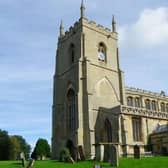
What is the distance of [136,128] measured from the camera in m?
43.7

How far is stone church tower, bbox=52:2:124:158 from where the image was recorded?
43.8 m

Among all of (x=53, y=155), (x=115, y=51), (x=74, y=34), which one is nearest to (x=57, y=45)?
(x=74, y=34)

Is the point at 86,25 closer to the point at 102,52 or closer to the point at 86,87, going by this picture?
the point at 102,52

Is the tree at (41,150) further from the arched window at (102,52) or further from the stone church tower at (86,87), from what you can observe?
the arched window at (102,52)

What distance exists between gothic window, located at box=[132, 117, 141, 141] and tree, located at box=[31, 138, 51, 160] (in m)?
22.4

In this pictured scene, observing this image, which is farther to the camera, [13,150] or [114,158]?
[13,150]

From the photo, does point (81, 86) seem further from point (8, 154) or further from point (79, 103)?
point (8, 154)

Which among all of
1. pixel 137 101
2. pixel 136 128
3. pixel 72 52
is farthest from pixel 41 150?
pixel 136 128

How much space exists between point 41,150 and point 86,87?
22.6m

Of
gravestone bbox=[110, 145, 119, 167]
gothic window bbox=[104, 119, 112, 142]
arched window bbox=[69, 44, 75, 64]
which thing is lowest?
gravestone bbox=[110, 145, 119, 167]

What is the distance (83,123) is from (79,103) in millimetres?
2813

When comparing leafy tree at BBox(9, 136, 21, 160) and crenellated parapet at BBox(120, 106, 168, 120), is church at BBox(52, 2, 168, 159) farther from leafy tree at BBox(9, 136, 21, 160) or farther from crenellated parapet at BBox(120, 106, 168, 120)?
leafy tree at BBox(9, 136, 21, 160)

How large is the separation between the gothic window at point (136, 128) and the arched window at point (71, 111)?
29.0ft

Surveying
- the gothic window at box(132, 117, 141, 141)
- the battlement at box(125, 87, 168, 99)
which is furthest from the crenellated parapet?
the battlement at box(125, 87, 168, 99)
